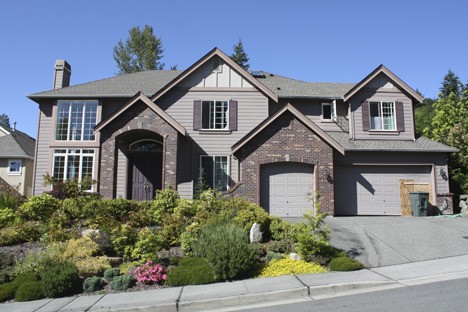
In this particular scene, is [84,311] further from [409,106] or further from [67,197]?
[409,106]

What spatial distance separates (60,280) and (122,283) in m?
1.29

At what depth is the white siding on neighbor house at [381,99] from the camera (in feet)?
62.0

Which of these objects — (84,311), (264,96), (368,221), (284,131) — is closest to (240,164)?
(284,131)

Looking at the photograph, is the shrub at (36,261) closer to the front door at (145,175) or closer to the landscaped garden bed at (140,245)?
the landscaped garden bed at (140,245)

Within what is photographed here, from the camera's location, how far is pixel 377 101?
19.2 metres

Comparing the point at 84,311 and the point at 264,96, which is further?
the point at 264,96

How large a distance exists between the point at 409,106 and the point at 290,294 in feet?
49.6

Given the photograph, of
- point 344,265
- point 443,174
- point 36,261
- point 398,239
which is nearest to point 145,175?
point 36,261

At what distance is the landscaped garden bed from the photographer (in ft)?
28.1

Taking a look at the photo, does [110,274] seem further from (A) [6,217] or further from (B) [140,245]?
(A) [6,217]

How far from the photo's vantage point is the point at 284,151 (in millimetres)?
16500

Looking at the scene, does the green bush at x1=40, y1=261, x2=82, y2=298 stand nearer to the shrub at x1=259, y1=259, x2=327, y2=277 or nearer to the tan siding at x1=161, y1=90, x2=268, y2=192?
the shrub at x1=259, y1=259, x2=327, y2=277

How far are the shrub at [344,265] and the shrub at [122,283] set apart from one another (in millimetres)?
4736

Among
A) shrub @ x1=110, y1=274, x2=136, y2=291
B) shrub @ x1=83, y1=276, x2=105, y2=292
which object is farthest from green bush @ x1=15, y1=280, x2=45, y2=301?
shrub @ x1=110, y1=274, x2=136, y2=291
